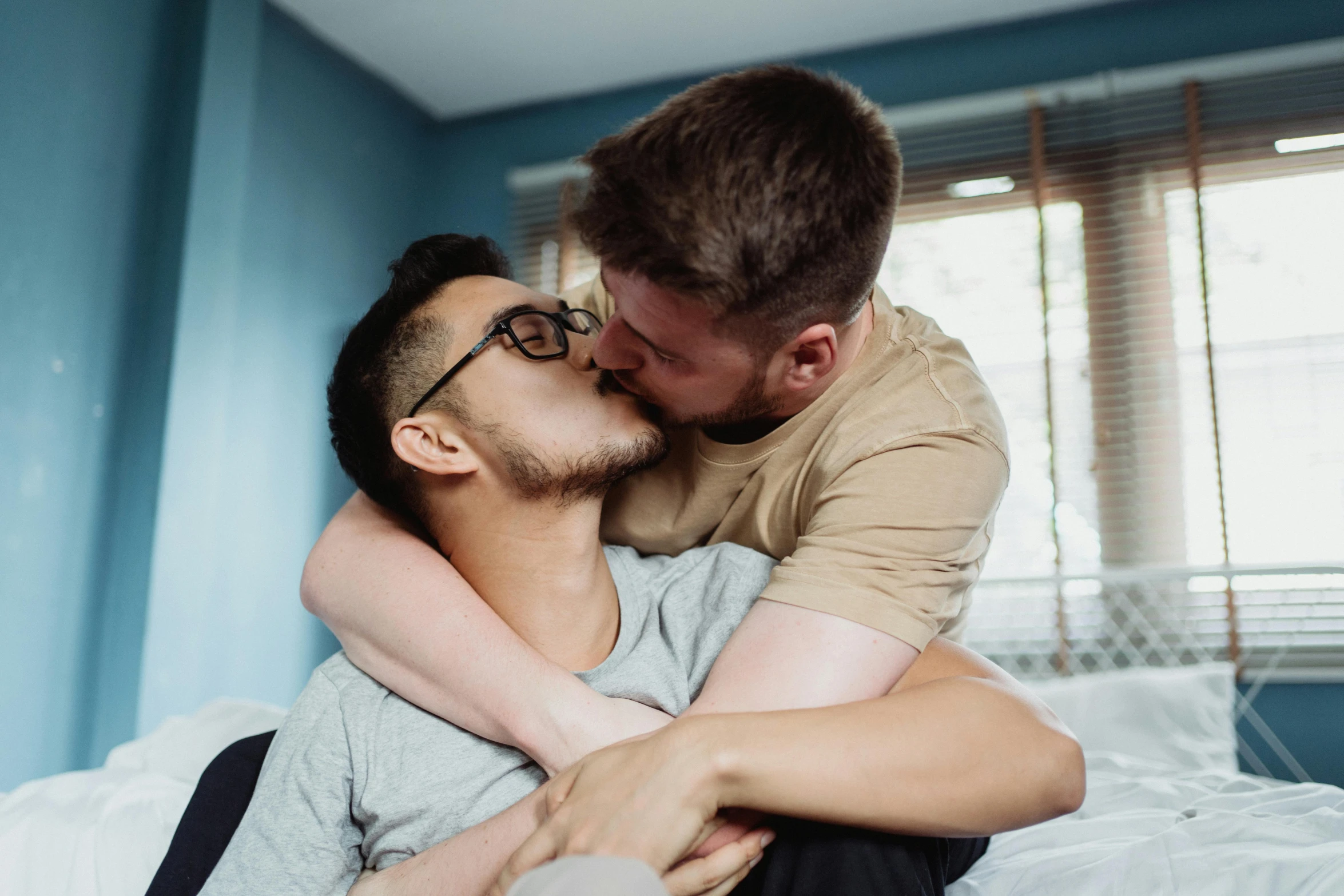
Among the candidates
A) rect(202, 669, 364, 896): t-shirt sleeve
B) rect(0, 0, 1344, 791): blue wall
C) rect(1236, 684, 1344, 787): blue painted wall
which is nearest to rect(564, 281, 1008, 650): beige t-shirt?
rect(202, 669, 364, 896): t-shirt sleeve

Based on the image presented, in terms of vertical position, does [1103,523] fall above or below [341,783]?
above

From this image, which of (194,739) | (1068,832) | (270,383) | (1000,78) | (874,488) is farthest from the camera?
(1000,78)

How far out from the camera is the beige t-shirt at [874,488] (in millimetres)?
873

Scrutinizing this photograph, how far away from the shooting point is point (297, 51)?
3.03 meters

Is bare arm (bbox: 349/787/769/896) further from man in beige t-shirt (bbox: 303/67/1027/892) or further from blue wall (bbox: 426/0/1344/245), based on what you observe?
blue wall (bbox: 426/0/1344/245)

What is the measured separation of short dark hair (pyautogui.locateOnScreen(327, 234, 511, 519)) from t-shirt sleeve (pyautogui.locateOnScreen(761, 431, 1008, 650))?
44 centimetres

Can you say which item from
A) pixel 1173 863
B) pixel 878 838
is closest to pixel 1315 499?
pixel 1173 863

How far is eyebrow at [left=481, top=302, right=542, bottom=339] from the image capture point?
109 cm

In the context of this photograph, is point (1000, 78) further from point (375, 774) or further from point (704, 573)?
point (375, 774)

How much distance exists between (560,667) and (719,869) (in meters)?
0.29

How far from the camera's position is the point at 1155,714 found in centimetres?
194

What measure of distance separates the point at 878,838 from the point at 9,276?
2.19 m

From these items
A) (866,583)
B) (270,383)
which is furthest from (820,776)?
(270,383)

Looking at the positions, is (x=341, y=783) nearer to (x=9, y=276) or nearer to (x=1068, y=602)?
(x=9, y=276)
